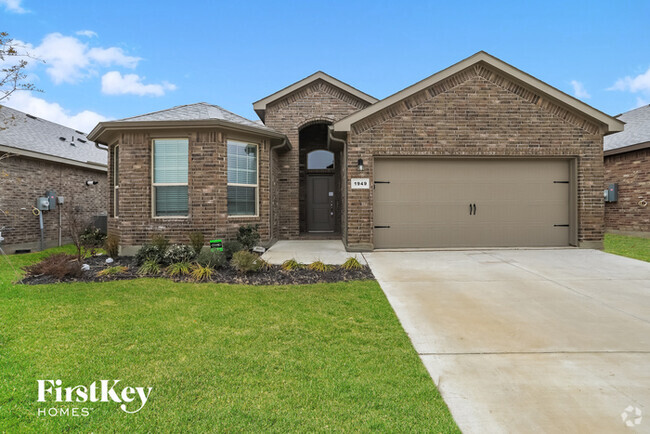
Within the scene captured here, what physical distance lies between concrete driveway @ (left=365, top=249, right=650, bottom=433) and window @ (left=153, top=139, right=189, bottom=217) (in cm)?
508

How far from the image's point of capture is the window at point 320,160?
40.8 feet

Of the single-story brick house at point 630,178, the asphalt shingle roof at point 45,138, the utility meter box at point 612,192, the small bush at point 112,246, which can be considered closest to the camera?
the small bush at point 112,246

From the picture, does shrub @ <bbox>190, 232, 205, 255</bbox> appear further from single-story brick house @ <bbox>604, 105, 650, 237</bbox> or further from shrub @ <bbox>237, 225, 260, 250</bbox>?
single-story brick house @ <bbox>604, 105, 650, 237</bbox>

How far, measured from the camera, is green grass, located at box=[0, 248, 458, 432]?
1.94m

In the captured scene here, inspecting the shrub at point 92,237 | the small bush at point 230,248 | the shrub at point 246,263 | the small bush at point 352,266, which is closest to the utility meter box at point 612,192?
the small bush at point 352,266

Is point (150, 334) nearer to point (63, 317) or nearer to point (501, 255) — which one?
point (63, 317)

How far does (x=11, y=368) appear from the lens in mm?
2547

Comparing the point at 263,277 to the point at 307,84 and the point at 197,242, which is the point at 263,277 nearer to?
the point at 197,242

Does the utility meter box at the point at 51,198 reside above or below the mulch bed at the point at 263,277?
above

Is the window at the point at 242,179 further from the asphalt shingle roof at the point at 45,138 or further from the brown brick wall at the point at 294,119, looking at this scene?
the asphalt shingle roof at the point at 45,138

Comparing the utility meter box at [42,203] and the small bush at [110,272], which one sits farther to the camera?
the utility meter box at [42,203]

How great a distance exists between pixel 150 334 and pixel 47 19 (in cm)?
1012

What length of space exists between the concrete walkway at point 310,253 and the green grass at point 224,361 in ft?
8.01

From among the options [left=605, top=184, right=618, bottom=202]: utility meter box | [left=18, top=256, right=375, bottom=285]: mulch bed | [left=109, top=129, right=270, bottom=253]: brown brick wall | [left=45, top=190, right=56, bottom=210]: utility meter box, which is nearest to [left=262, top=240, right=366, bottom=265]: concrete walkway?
[left=18, top=256, right=375, bottom=285]: mulch bed
